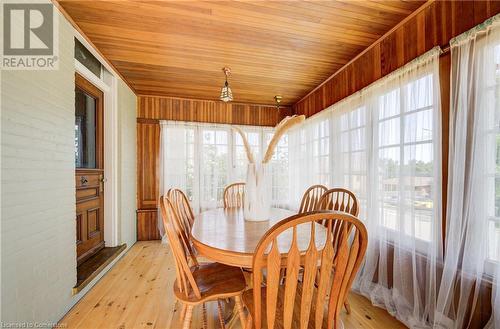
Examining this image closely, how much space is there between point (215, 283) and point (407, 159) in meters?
1.72

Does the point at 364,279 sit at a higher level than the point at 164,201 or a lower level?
lower

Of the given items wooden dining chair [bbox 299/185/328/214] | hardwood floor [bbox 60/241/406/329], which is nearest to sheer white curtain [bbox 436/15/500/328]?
hardwood floor [bbox 60/241/406/329]

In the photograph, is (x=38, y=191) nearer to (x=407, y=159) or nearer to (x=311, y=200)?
(x=311, y=200)

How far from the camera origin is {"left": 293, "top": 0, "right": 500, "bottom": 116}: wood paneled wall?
4.58 ft

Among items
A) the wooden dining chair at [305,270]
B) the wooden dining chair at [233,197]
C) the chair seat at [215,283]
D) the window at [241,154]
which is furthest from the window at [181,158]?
the wooden dining chair at [305,270]

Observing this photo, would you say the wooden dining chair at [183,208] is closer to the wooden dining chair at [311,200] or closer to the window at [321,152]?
the wooden dining chair at [311,200]

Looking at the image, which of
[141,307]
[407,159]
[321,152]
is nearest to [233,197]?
[321,152]

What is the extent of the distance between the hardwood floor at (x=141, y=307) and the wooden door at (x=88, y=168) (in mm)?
479

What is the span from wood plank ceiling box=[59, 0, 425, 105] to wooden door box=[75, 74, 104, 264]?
1.75 feet

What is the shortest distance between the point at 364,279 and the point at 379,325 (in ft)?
1.49

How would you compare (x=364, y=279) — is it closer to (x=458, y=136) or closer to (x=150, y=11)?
(x=458, y=136)

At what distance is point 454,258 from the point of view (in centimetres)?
138

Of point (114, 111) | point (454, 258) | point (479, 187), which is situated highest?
point (114, 111)

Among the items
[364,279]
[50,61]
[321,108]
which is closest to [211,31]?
[50,61]
